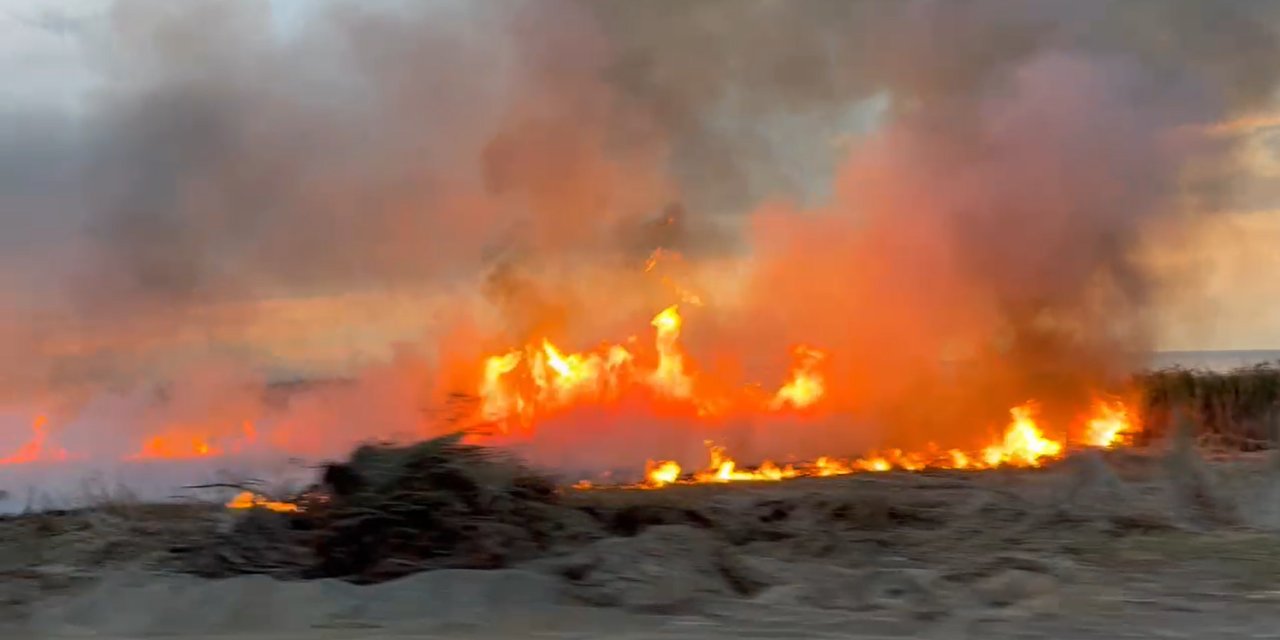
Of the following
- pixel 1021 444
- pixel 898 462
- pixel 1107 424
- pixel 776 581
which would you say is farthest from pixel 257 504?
pixel 1107 424

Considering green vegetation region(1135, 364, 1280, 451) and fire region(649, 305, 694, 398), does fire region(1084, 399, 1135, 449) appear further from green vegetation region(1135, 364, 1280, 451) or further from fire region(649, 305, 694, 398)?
fire region(649, 305, 694, 398)

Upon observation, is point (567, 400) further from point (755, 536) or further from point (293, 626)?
point (293, 626)

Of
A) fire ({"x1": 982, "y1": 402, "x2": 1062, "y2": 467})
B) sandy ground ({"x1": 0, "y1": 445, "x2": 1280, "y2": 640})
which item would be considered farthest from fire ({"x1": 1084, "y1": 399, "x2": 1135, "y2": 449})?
sandy ground ({"x1": 0, "y1": 445, "x2": 1280, "y2": 640})

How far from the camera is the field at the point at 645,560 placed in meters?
7.83

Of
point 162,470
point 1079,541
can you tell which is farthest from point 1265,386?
point 162,470

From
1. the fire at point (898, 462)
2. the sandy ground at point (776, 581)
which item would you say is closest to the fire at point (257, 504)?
the sandy ground at point (776, 581)

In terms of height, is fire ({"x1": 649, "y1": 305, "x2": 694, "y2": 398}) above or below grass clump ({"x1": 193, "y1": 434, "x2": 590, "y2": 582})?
above

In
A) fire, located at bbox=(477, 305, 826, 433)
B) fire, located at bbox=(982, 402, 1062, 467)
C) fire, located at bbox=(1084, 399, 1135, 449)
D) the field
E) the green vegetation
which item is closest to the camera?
the field

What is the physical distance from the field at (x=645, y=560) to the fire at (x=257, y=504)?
0.60ft

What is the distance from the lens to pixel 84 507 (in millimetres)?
12086

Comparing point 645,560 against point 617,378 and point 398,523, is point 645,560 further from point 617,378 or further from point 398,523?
point 617,378

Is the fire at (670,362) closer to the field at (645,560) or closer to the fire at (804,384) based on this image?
the fire at (804,384)

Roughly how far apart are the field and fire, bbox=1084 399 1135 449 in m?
6.51

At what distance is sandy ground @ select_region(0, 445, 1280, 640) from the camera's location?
25.2 ft
